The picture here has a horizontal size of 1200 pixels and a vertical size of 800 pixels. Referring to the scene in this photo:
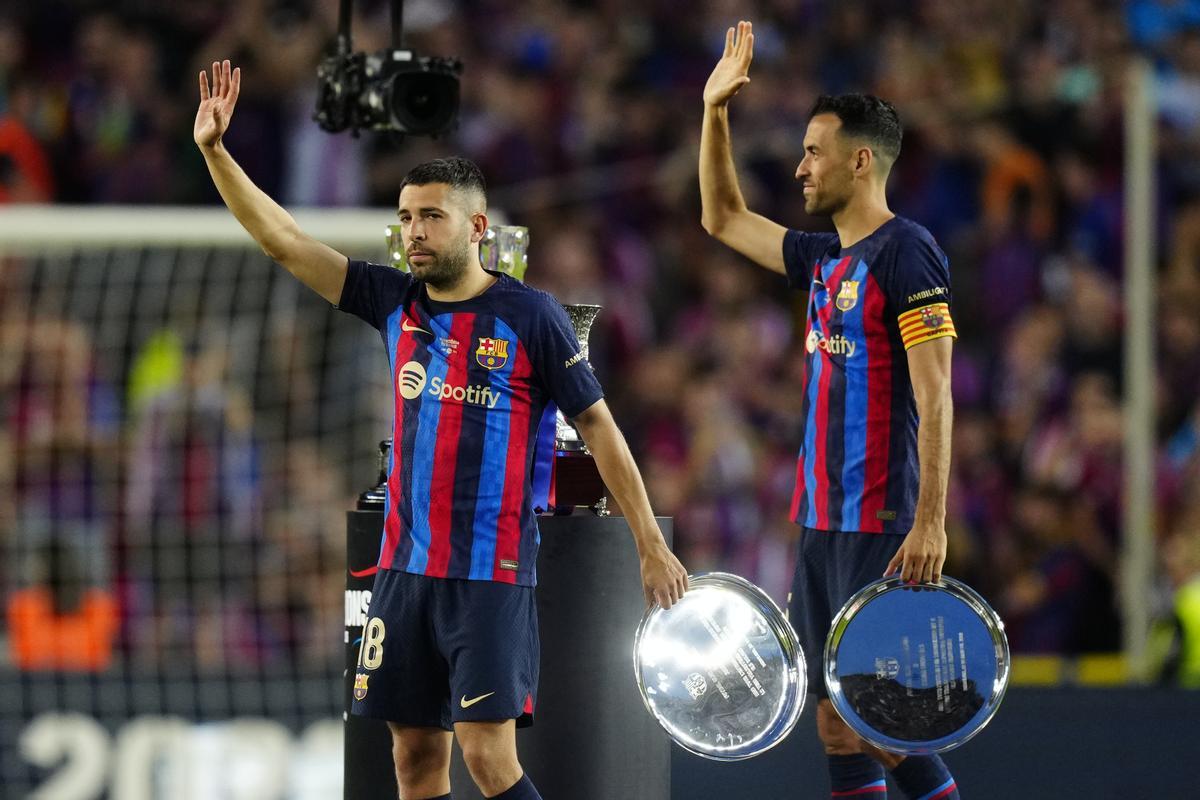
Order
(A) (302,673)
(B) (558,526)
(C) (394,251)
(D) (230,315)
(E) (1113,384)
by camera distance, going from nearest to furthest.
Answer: (B) (558,526) → (C) (394,251) → (A) (302,673) → (D) (230,315) → (E) (1113,384)

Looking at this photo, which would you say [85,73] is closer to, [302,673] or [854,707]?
[302,673]

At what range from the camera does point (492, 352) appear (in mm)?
4527

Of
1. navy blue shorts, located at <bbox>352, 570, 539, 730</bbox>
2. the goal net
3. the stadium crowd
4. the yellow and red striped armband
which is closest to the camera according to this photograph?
navy blue shorts, located at <bbox>352, 570, 539, 730</bbox>

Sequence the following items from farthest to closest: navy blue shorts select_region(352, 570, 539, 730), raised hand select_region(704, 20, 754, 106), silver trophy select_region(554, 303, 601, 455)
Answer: silver trophy select_region(554, 303, 601, 455)
raised hand select_region(704, 20, 754, 106)
navy blue shorts select_region(352, 570, 539, 730)

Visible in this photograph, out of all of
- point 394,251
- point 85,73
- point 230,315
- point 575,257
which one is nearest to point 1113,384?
point 575,257

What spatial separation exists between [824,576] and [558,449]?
784mm

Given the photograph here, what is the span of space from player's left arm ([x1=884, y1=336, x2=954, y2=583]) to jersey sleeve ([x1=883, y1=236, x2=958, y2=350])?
1.2 inches

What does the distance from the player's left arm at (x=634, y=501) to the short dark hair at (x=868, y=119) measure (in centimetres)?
99

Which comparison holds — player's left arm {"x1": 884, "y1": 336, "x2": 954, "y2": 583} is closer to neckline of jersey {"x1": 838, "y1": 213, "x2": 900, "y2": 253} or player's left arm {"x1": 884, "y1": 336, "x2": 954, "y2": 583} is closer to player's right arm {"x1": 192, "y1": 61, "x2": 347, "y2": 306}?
neckline of jersey {"x1": 838, "y1": 213, "x2": 900, "y2": 253}

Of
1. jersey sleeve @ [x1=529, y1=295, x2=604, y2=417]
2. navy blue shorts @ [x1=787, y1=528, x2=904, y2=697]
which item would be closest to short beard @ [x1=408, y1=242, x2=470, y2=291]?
jersey sleeve @ [x1=529, y1=295, x2=604, y2=417]

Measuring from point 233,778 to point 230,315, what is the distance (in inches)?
94.0

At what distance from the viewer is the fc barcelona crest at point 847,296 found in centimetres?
480

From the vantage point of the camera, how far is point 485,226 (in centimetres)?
459

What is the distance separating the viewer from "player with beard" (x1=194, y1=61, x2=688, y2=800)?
4.43 metres
